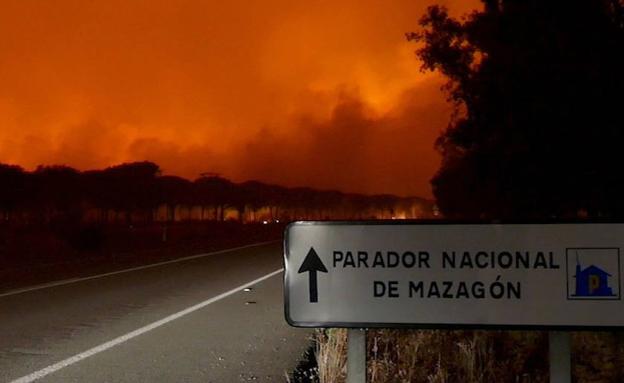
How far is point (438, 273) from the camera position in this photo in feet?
12.1

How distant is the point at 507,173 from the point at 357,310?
11793 millimetres

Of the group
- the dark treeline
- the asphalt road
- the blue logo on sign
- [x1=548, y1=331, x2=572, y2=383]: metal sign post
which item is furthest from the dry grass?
the dark treeline

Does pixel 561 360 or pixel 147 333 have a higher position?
pixel 561 360

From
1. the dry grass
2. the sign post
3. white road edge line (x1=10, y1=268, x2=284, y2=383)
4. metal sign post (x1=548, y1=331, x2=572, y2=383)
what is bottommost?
white road edge line (x1=10, y1=268, x2=284, y2=383)

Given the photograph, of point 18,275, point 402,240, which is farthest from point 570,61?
point 18,275

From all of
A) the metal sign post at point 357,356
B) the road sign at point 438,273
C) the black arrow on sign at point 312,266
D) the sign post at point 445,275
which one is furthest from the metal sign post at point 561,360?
the black arrow on sign at point 312,266

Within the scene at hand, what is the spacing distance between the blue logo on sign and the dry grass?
2732 millimetres

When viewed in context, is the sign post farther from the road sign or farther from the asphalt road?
the asphalt road

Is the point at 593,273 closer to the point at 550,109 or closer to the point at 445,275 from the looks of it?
the point at 445,275

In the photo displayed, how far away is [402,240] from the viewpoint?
12.1 feet

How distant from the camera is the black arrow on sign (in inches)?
143

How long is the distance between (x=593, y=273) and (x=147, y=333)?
7682 millimetres

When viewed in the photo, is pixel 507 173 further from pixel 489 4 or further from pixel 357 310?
pixel 357 310

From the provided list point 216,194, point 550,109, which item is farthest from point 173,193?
point 550,109
